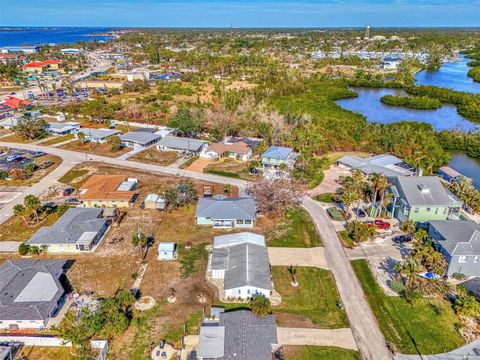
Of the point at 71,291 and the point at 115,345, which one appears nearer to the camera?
the point at 115,345

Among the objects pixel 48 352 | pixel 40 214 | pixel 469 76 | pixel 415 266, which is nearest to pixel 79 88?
pixel 40 214

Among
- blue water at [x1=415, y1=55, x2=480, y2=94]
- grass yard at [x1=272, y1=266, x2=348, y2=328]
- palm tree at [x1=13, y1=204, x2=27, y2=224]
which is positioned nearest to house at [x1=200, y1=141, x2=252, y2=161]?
palm tree at [x1=13, y1=204, x2=27, y2=224]

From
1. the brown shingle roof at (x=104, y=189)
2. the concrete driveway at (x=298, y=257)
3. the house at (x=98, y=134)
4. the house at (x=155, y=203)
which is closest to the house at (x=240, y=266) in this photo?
the concrete driveway at (x=298, y=257)

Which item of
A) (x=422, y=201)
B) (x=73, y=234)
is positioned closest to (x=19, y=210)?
(x=73, y=234)

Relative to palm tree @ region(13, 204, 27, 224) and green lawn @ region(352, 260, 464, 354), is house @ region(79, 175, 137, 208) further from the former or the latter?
green lawn @ region(352, 260, 464, 354)

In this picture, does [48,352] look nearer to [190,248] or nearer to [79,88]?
[190,248]
